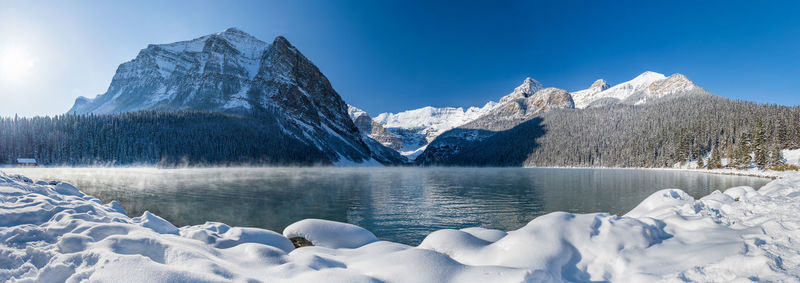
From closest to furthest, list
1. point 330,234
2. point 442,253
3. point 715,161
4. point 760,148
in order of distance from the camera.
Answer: point 442,253
point 330,234
point 760,148
point 715,161

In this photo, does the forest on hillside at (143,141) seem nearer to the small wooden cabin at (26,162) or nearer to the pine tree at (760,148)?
the small wooden cabin at (26,162)

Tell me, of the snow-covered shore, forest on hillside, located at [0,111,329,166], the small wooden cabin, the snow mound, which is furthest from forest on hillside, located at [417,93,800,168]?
the small wooden cabin

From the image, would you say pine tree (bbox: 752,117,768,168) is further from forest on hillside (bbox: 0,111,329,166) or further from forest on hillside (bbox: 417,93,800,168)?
forest on hillside (bbox: 0,111,329,166)

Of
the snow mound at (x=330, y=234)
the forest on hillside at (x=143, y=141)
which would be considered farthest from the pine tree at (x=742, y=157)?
the forest on hillside at (x=143, y=141)

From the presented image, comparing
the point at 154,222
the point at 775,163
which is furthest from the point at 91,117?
the point at 775,163

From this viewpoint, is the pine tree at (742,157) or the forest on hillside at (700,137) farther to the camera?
the forest on hillside at (700,137)

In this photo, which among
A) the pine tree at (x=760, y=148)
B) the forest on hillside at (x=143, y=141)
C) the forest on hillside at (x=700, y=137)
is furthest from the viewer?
the forest on hillside at (x=143, y=141)

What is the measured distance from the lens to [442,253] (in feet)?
23.4

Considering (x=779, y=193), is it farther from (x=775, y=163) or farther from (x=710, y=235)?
(x=775, y=163)

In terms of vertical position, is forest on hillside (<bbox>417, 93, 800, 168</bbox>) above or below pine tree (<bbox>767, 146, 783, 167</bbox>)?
above

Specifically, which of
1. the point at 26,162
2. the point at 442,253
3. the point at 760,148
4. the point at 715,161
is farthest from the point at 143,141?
the point at 715,161

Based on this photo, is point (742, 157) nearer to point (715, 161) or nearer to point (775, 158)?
point (775, 158)

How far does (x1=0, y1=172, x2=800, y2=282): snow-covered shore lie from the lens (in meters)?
5.29

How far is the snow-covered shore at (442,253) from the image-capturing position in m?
5.29
